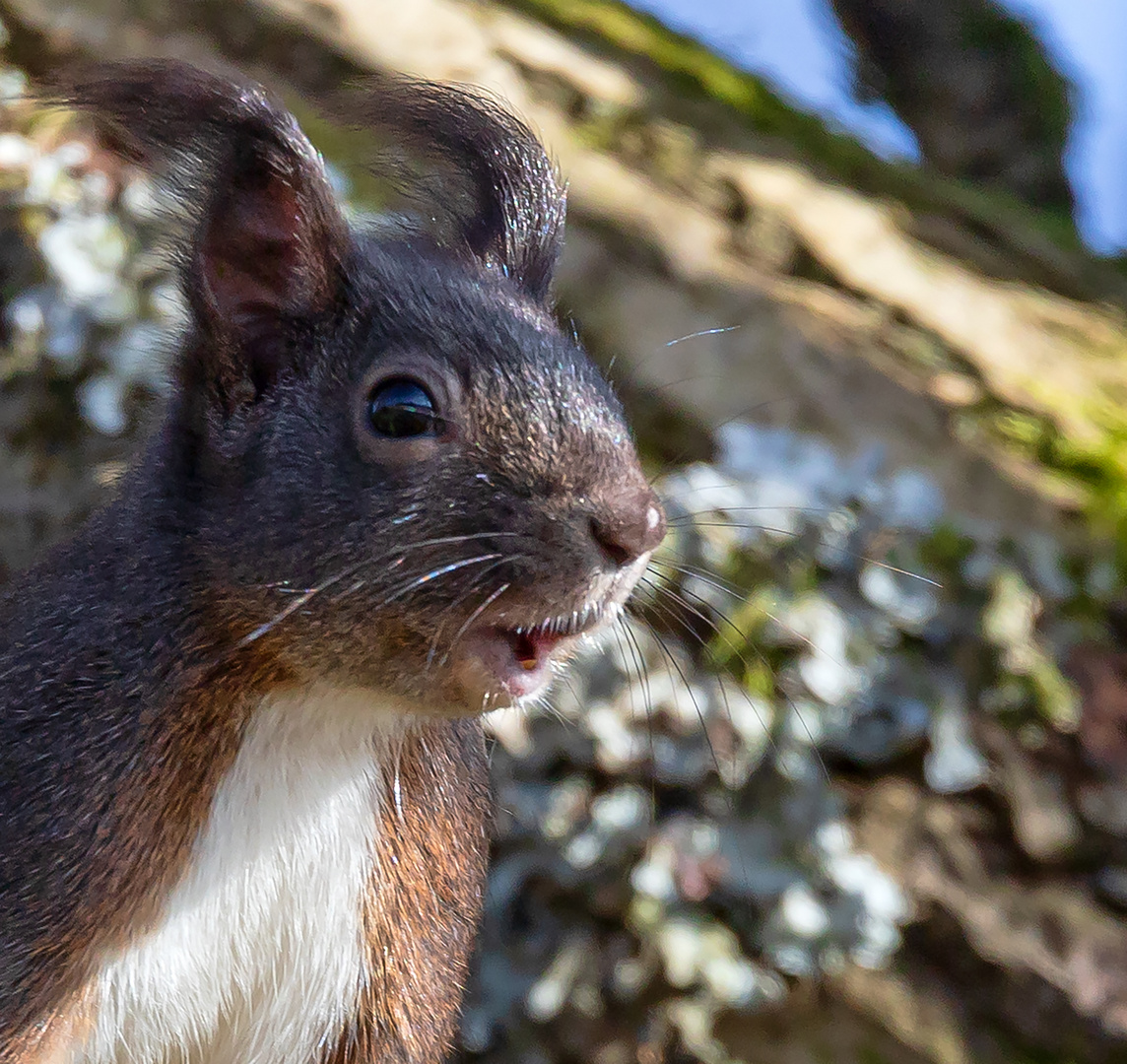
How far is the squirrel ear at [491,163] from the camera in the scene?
87.7 inches

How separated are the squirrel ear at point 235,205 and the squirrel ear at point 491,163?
1.33ft

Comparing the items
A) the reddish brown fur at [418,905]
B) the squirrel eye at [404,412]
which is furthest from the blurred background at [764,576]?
the squirrel eye at [404,412]

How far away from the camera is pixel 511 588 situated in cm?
171

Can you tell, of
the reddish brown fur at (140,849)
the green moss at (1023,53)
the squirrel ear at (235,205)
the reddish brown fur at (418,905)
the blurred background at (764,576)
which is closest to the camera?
the squirrel ear at (235,205)

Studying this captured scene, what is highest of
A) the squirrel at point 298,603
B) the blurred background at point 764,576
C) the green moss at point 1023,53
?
the squirrel at point 298,603

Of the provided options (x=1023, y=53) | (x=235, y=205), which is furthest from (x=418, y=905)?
(x=1023, y=53)

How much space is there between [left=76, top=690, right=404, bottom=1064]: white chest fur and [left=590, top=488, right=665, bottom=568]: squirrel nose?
0.46 meters

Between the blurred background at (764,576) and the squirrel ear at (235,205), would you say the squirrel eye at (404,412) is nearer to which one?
the squirrel ear at (235,205)

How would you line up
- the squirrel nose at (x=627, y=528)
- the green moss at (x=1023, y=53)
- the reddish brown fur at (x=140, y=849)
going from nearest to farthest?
the squirrel nose at (x=627, y=528) → the reddish brown fur at (x=140, y=849) → the green moss at (x=1023, y=53)

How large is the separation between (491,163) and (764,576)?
1977mm

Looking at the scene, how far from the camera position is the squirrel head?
1.73 m

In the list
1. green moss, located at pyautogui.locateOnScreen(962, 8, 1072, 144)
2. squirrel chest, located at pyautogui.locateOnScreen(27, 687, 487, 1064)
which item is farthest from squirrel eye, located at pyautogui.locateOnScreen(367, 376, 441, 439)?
green moss, located at pyautogui.locateOnScreen(962, 8, 1072, 144)

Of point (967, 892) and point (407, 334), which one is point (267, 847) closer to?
point (407, 334)

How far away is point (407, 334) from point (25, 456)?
3.00 meters
